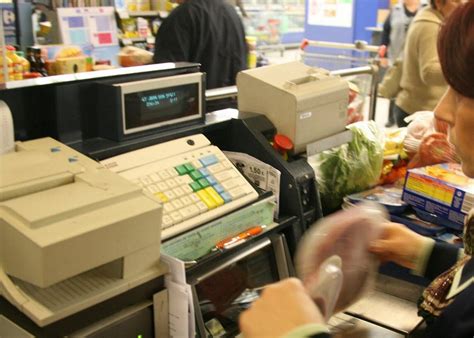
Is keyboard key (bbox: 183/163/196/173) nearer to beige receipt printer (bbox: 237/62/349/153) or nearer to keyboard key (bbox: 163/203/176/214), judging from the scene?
keyboard key (bbox: 163/203/176/214)

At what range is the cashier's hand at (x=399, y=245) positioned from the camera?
1395 mm

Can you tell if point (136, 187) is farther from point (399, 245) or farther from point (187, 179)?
point (399, 245)

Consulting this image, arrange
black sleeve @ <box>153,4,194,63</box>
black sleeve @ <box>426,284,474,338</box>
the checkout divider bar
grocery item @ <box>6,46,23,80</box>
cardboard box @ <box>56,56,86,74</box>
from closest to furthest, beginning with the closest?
black sleeve @ <box>426,284,474,338</box>, the checkout divider bar, black sleeve @ <box>153,4,194,63</box>, grocery item @ <box>6,46,23,80</box>, cardboard box @ <box>56,56,86,74</box>

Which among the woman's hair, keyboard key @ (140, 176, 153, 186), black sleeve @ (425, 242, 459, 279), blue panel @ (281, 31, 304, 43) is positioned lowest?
blue panel @ (281, 31, 304, 43)

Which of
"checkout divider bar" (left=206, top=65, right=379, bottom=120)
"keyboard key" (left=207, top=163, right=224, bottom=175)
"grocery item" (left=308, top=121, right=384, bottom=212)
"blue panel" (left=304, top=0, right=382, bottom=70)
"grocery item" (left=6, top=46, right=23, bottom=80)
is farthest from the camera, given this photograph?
"blue panel" (left=304, top=0, right=382, bottom=70)

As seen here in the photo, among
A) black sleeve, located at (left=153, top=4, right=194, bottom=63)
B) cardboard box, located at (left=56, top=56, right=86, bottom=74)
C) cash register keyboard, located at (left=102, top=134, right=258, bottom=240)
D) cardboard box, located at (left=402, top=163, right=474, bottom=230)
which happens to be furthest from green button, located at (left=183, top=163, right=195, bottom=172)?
cardboard box, located at (left=56, top=56, right=86, bottom=74)

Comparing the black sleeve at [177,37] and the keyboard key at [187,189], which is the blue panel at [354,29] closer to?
the black sleeve at [177,37]

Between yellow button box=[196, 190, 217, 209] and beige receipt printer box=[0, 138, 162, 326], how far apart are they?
0.25 meters

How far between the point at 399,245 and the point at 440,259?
0.12m

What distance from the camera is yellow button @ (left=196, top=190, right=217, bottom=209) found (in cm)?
141

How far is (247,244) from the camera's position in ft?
4.76

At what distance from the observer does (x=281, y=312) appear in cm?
98

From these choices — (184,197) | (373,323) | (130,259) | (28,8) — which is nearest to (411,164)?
(373,323)

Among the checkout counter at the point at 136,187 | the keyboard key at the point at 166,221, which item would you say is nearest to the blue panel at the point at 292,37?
the checkout counter at the point at 136,187
